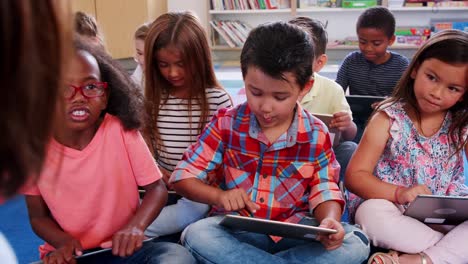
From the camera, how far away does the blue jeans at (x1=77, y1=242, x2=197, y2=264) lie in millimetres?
955

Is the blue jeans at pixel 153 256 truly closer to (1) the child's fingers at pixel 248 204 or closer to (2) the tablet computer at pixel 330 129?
(1) the child's fingers at pixel 248 204

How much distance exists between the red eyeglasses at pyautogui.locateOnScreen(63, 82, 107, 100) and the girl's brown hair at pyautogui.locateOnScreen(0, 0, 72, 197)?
1.91 feet

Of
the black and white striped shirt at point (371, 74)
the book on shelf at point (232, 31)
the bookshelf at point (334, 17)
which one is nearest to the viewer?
the black and white striped shirt at point (371, 74)

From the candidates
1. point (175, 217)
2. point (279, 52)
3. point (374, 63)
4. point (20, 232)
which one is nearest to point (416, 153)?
point (279, 52)

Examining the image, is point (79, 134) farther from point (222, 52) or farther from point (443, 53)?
point (222, 52)

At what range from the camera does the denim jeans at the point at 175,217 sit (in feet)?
4.15

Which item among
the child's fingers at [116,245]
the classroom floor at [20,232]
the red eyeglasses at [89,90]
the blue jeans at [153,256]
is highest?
the red eyeglasses at [89,90]

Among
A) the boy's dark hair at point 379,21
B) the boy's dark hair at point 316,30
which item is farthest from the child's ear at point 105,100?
the boy's dark hair at point 379,21

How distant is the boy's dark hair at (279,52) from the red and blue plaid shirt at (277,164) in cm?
11

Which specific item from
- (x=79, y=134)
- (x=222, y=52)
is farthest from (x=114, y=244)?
(x=222, y=52)

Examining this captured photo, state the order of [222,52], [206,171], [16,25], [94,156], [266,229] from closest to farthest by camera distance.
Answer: [16,25] < [266,229] < [94,156] < [206,171] < [222,52]

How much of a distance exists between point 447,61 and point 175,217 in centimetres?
80

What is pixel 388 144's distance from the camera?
1.18 meters

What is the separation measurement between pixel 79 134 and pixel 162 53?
1.35 ft
